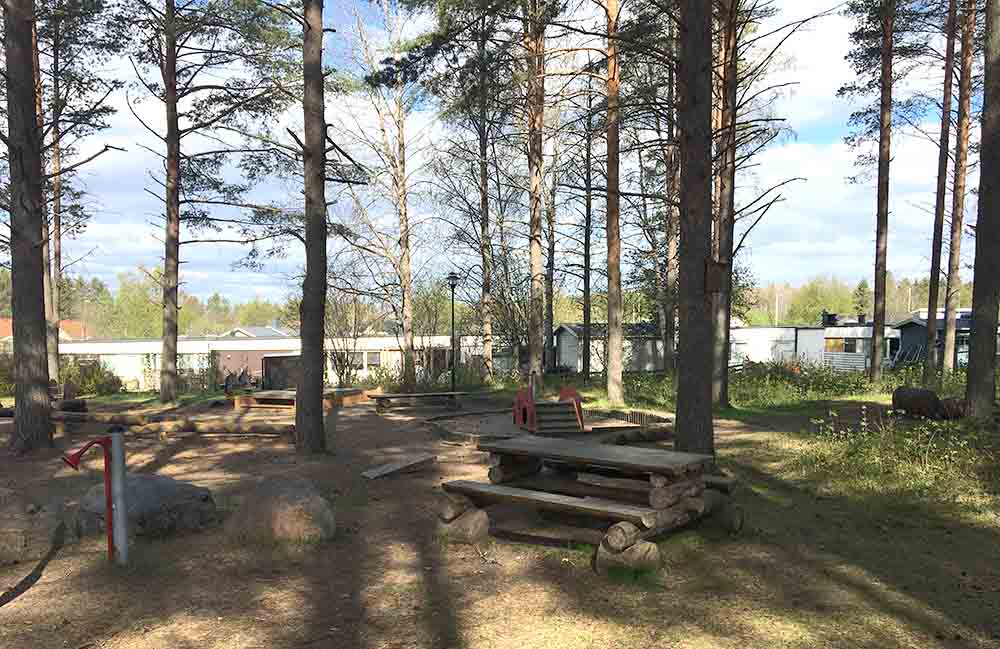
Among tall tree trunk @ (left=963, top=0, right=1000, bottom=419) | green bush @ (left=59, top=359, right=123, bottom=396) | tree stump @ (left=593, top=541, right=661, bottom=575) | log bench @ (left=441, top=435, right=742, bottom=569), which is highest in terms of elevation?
tall tree trunk @ (left=963, top=0, right=1000, bottom=419)

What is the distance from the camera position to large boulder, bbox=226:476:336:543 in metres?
5.56

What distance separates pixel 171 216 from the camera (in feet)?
58.4

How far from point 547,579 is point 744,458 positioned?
5.18 m

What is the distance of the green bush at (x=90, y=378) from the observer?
23.2 metres

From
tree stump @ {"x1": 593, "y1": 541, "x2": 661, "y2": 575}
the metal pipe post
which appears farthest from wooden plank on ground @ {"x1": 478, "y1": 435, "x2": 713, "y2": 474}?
the metal pipe post

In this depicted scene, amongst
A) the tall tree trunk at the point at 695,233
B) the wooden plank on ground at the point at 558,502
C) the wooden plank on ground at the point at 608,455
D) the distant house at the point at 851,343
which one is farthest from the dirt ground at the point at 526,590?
the distant house at the point at 851,343

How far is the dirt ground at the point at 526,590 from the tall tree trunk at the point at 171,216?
12.5 metres

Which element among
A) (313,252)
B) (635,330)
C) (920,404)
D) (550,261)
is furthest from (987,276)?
(635,330)

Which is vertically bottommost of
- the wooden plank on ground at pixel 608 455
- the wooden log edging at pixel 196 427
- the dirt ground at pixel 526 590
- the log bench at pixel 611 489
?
the wooden log edging at pixel 196 427

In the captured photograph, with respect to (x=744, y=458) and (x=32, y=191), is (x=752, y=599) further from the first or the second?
(x=32, y=191)

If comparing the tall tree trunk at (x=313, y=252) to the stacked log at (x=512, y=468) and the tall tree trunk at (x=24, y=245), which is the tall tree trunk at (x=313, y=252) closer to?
the tall tree trunk at (x=24, y=245)

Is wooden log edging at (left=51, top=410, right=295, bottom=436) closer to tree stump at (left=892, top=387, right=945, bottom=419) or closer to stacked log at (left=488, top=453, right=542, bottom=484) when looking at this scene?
stacked log at (left=488, top=453, right=542, bottom=484)

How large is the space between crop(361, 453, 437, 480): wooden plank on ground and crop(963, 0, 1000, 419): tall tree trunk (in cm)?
765

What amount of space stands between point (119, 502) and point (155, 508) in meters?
0.88
